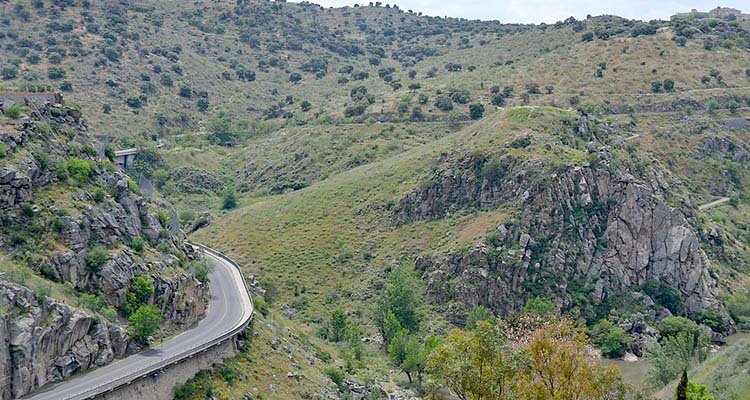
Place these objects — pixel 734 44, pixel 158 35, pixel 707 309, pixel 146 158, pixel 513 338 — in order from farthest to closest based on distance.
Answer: pixel 158 35 < pixel 734 44 < pixel 146 158 < pixel 707 309 < pixel 513 338

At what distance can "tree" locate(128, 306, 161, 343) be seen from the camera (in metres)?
56.7

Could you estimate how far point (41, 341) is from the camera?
4869cm

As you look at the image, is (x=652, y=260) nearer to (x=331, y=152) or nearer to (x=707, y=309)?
(x=707, y=309)

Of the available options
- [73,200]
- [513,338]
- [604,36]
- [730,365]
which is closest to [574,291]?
[730,365]

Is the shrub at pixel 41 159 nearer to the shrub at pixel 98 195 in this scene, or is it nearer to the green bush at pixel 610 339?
the shrub at pixel 98 195

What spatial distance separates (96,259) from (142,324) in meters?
5.60

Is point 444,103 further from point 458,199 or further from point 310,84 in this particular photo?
point 310,84

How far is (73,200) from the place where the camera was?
60.5m

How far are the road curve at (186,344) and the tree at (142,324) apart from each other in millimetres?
1099

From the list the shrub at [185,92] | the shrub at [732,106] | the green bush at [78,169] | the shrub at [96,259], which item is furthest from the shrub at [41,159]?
the shrub at [732,106]

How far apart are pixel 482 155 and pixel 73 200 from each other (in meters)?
58.5

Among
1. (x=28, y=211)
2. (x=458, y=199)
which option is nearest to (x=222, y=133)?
(x=458, y=199)

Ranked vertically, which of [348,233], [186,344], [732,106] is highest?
[186,344]

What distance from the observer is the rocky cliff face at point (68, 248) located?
159 feet
